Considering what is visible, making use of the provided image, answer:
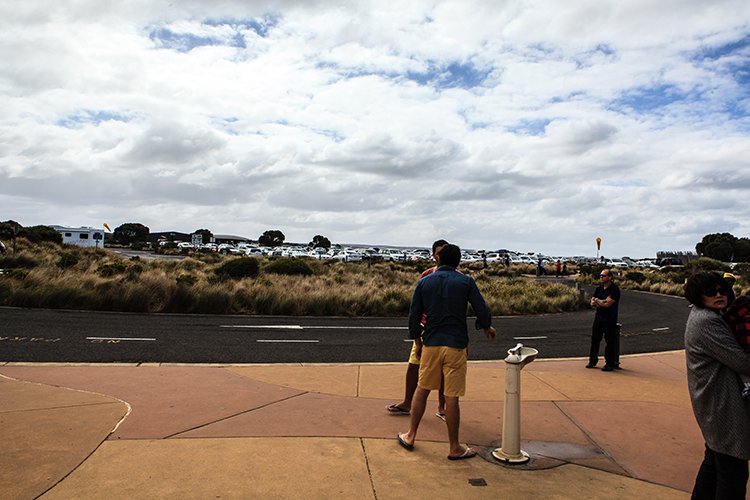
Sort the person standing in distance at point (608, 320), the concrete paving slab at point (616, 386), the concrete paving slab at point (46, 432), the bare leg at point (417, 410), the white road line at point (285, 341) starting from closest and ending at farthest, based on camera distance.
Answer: the concrete paving slab at point (46, 432) < the bare leg at point (417, 410) < the concrete paving slab at point (616, 386) < the person standing in distance at point (608, 320) < the white road line at point (285, 341)

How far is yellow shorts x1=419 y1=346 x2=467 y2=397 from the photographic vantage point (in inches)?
197

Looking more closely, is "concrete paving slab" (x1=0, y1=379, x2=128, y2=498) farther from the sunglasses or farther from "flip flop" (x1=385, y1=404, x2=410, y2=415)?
the sunglasses

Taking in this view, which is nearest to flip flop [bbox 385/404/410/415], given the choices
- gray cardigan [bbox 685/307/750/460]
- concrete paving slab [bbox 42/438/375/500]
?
concrete paving slab [bbox 42/438/375/500]

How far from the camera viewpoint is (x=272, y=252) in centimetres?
7544

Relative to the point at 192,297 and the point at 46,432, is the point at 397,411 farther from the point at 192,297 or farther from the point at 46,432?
the point at 192,297

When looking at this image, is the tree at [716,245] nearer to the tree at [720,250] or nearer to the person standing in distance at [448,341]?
the tree at [720,250]


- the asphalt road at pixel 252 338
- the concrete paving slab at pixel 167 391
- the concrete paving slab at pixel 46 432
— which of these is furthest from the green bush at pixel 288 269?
the concrete paving slab at pixel 46 432

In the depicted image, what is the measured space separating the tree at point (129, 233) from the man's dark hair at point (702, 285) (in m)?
101

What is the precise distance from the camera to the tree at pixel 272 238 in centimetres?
12426

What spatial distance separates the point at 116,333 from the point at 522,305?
14.0 metres

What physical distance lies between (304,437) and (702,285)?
11.7ft

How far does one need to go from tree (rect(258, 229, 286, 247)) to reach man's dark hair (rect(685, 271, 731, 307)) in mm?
121793

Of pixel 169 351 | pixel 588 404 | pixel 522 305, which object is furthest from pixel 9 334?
pixel 522 305

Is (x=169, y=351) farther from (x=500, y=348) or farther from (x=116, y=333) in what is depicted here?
(x=500, y=348)
